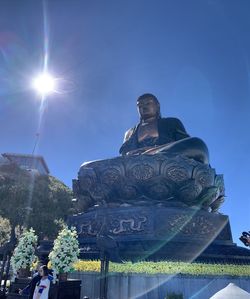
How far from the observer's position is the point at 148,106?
704 inches

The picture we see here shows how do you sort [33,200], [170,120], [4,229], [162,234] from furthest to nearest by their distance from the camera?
[33,200] < [4,229] < [170,120] < [162,234]

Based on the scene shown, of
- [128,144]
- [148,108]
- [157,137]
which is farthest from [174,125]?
[128,144]

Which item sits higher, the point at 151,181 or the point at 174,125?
the point at 174,125

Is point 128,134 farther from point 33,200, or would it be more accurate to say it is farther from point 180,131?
point 33,200

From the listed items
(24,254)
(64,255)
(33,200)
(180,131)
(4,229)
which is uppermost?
(33,200)

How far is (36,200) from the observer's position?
29.6 meters

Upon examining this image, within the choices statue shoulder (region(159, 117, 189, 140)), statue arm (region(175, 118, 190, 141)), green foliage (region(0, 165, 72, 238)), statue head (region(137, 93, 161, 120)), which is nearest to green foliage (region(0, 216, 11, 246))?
green foliage (region(0, 165, 72, 238))

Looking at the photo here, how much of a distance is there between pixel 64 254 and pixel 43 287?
126 centimetres

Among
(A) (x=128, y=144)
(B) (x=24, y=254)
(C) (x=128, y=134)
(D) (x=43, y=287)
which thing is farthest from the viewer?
(C) (x=128, y=134)

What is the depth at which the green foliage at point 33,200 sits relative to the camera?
87.8ft

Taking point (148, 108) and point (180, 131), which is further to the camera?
point (148, 108)

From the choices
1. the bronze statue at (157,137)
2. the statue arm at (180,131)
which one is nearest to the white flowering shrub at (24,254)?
the bronze statue at (157,137)

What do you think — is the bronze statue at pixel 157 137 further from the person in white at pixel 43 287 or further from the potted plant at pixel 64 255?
the person in white at pixel 43 287

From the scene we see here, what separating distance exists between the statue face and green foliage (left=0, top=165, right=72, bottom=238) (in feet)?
43.4
